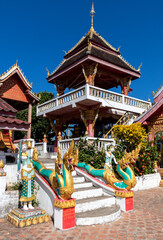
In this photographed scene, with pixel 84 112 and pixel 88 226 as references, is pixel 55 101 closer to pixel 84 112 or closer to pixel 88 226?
pixel 84 112

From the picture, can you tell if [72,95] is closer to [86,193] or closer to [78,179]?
[78,179]

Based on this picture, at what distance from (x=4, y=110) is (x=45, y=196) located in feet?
11.6

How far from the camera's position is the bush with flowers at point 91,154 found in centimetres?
953

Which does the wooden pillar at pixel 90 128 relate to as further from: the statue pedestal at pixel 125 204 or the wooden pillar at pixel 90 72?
the statue pedestal at pixel 125 204

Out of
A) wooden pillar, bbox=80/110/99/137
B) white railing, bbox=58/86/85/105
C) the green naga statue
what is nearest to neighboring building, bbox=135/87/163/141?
wooden pillar, bbox=80/110/99/137

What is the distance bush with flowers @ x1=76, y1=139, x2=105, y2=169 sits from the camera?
9531mm

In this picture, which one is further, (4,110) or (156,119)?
(156,119)

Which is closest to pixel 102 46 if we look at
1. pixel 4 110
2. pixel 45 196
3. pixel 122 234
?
pixel 4 110

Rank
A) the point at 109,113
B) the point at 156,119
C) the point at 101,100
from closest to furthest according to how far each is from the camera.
→ 1. the point at 156,119
2. the point at 101,100
3. the point at 109,113

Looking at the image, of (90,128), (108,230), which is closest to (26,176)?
(108,230)

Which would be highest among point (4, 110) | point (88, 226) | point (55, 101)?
point (55, 101)

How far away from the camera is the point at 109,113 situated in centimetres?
1495

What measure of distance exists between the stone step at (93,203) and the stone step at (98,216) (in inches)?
5.9

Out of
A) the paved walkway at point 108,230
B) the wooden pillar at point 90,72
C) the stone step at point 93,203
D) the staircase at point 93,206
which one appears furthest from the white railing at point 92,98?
the paved walkway at point 108,230
